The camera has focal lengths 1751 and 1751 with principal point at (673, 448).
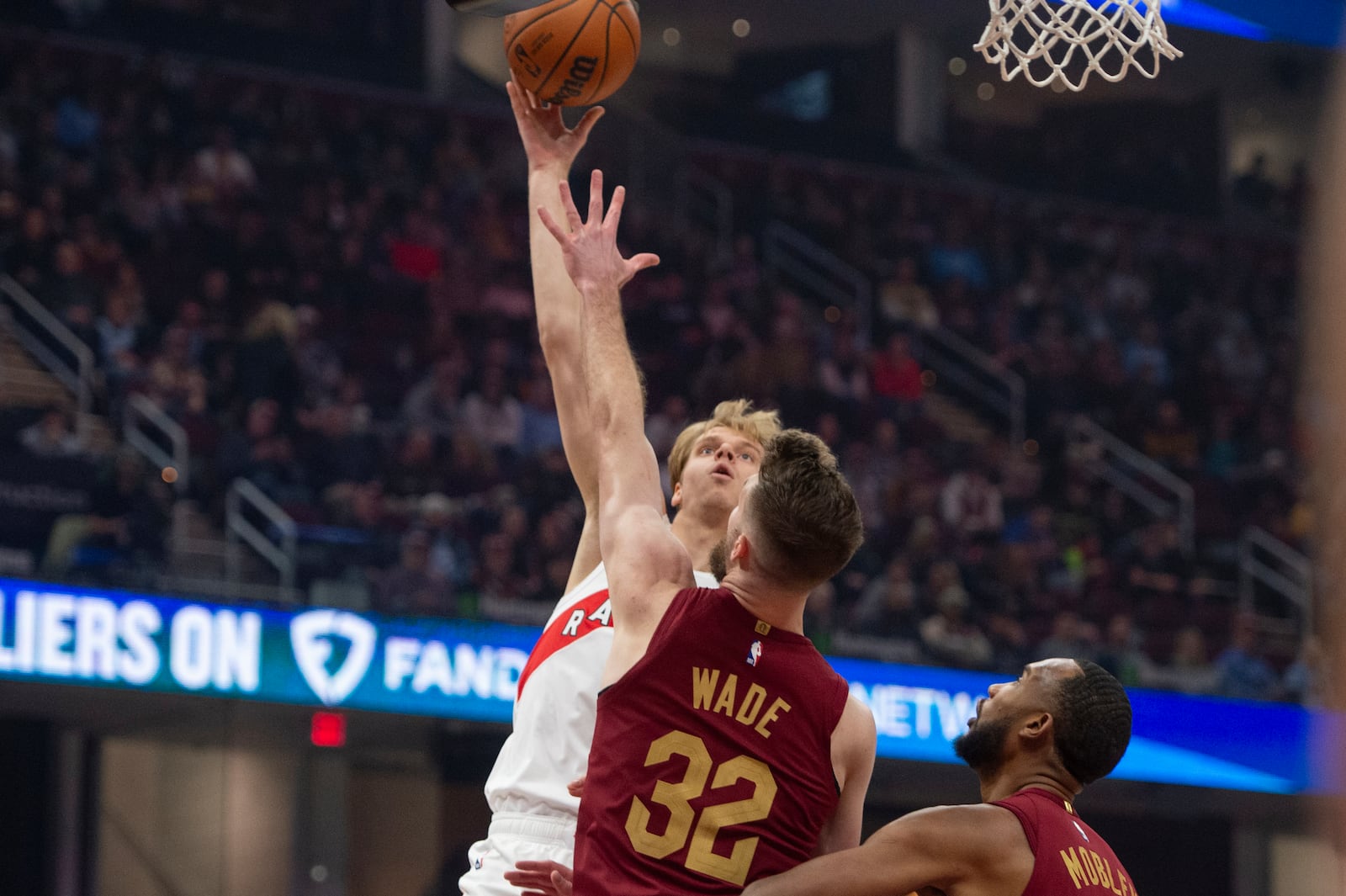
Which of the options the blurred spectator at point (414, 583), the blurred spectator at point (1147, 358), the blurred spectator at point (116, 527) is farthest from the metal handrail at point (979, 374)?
the blurred spectator at point (116, 527)

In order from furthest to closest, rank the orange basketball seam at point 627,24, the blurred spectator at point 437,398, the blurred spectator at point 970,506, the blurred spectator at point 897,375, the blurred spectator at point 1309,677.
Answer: the blurred spectator at point 897,375
the blurred spectator at point 970,506
the blurred spectator at point 437,398
the blurred spectator at point 1309,677
the orange basketball seam at point 627,24

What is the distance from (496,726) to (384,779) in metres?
0.63

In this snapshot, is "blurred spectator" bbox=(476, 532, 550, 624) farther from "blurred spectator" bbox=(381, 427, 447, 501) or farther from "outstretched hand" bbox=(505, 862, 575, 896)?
"outstretched hand" bbox=(505, 862, 575, 896)

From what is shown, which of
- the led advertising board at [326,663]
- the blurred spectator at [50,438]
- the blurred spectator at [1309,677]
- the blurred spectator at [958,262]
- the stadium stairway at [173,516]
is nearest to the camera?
the led advertising board at [326,663]

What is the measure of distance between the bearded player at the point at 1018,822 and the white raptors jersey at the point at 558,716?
26.6 inches

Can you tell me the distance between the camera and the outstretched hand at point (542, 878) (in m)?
3.07

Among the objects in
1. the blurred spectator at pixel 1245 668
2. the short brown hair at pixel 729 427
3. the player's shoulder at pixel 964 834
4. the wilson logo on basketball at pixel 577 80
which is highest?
the wilson logo on basketball at pixel 577 80

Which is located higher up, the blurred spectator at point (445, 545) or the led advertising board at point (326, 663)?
the blurred spectator at point (445, 545)

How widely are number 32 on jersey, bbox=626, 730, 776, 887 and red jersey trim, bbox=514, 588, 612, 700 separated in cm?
78

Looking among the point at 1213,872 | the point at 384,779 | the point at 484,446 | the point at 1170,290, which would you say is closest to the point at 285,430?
the point at 484,446

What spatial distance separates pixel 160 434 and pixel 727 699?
812 cm

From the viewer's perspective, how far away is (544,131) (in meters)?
4.09

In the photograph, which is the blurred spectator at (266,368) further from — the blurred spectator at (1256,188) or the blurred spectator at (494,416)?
the blurred spectator at (1256,188)

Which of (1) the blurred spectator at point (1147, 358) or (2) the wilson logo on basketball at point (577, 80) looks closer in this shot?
(2) the wilson logo on basketball at point (577, 80)
